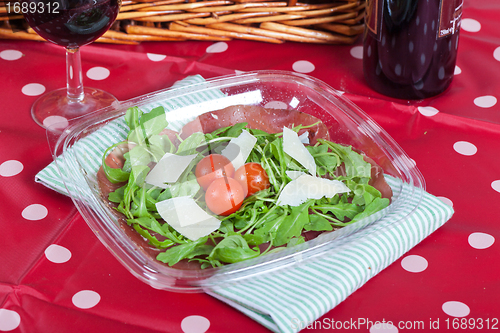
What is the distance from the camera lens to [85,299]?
1.76ft

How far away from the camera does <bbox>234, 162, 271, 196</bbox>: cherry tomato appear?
0.59 meters

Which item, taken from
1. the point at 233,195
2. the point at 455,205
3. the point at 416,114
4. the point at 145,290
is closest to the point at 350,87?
the point at 416,114

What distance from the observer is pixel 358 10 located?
0.95 meters

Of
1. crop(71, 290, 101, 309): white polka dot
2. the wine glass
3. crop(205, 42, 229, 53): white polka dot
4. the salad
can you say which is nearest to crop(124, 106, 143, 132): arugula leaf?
the salad

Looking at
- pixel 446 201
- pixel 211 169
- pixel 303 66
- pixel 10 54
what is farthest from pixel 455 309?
pixel 10 54

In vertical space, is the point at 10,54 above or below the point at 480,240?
above

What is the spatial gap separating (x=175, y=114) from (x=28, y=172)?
208 mm

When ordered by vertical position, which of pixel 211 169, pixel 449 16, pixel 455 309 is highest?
pixel 449 16

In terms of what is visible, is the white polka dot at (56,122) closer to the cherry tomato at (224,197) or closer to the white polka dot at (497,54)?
the cherry tomato at (224,197)

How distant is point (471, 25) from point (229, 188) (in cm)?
73

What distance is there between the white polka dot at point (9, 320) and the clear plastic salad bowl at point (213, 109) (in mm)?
114

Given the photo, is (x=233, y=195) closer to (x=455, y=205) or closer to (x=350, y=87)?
(x=455, y=205)

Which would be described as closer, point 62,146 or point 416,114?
point 62,146

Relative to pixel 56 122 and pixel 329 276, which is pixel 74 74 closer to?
pixel 56 122
